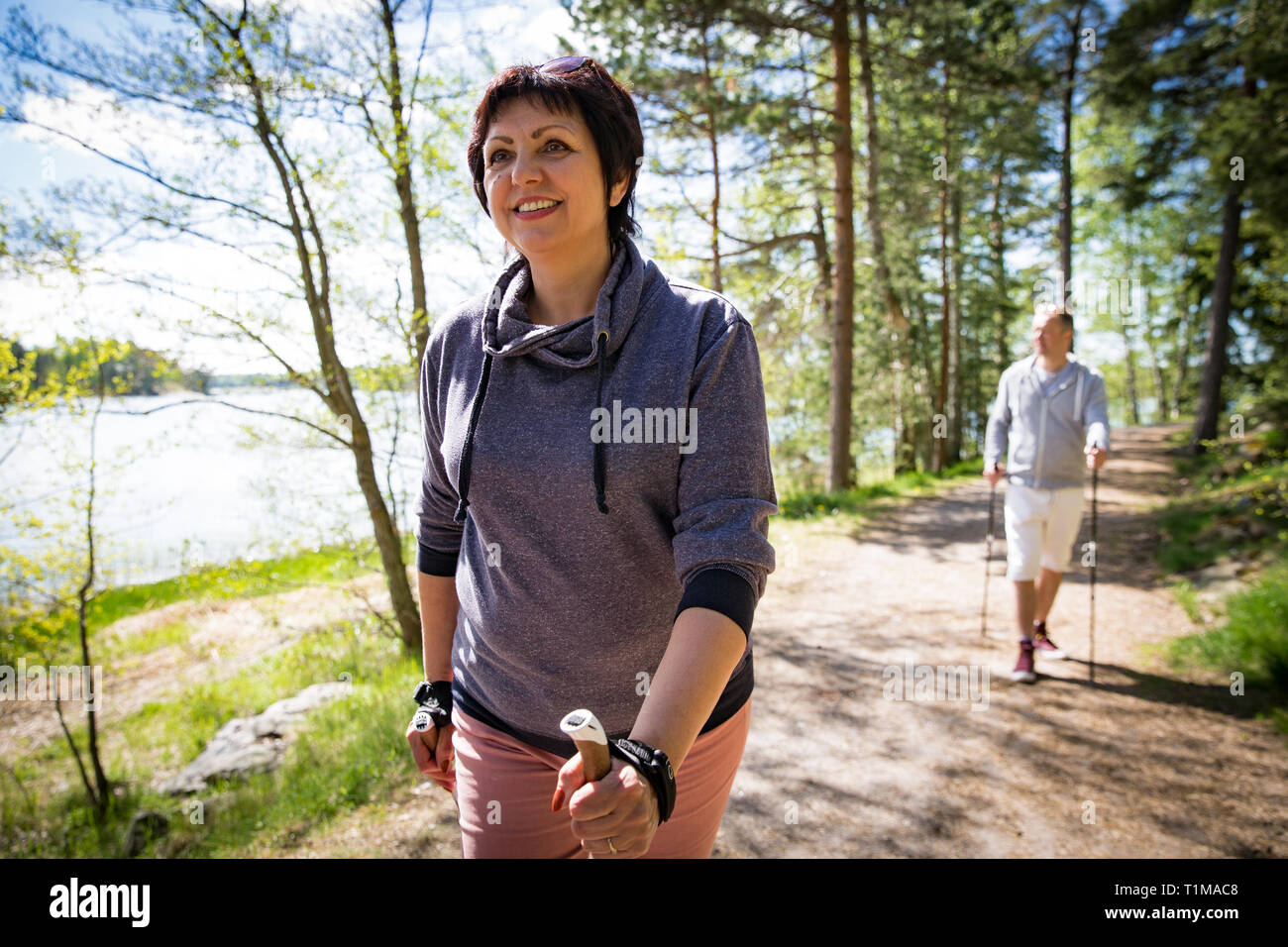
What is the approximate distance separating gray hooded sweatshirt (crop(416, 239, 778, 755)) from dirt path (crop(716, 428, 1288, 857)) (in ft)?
7.55

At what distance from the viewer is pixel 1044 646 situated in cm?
572

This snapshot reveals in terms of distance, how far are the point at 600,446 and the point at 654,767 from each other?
59 cm

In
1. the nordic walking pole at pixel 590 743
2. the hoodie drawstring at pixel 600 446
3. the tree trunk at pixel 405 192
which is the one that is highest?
the tree trunk at pixel 405 192

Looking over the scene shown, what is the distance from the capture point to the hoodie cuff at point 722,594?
4.21 feet

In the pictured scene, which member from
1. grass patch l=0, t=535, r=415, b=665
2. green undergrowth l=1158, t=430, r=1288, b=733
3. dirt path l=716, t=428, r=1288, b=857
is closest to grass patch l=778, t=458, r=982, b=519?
dirt path l=716, t=428, r=1288, b=857

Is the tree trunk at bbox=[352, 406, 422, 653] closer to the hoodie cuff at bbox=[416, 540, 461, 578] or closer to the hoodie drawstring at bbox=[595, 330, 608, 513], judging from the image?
the hoodie cuff at bbox=[416, 540, 461, 578]

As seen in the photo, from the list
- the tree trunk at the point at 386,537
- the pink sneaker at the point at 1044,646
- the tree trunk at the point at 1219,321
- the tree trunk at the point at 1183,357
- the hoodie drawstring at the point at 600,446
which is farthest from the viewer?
the tree trunk at the point at 1183,357

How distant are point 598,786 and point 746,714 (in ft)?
2.42

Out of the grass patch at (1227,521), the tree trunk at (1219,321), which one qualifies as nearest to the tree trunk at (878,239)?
the tree trunk at (1219,321)

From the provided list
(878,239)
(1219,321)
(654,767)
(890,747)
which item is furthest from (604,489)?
(1219,321)

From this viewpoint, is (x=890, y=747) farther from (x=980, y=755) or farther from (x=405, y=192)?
(x=405, y=192)

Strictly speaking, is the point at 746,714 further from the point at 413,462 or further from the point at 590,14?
the point at 590,14

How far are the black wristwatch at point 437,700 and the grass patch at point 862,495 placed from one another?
8331 mm

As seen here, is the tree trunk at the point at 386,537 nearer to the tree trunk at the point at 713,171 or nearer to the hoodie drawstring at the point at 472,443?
the hoodie drawstring at the point at 472,443
